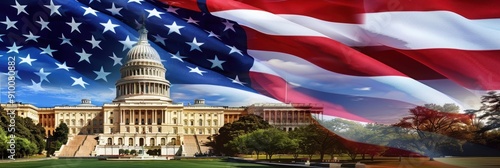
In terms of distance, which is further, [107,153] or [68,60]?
[107,153]

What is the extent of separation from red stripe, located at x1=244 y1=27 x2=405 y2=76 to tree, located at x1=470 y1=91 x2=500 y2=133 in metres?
2.86

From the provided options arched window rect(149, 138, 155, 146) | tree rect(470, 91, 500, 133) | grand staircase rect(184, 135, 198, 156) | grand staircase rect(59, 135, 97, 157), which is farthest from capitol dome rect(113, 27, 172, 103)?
arched window rect(149, 138, 155, 146)

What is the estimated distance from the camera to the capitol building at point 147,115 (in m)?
11.1

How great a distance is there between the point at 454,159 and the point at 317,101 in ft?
18.3

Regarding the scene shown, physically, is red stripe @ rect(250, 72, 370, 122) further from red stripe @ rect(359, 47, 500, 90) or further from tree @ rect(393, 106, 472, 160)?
tree @ rect(393, 106, 472, 160)

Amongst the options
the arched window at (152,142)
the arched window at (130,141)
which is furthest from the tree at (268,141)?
the arched window at (130,141)

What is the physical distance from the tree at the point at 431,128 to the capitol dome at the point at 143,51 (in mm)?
4032

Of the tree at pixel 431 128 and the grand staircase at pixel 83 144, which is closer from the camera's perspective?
the tree at pixel 431 128

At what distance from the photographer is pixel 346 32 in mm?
8477

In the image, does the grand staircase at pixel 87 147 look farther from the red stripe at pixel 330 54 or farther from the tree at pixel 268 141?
the red stripe at pixel 330 54

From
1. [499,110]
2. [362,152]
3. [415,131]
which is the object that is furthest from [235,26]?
[362,152]

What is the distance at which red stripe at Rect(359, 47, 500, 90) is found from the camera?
320 inches

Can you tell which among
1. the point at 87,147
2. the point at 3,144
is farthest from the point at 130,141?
the point at 3,144

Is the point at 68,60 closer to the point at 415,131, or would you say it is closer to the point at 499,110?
the point at 415,131
